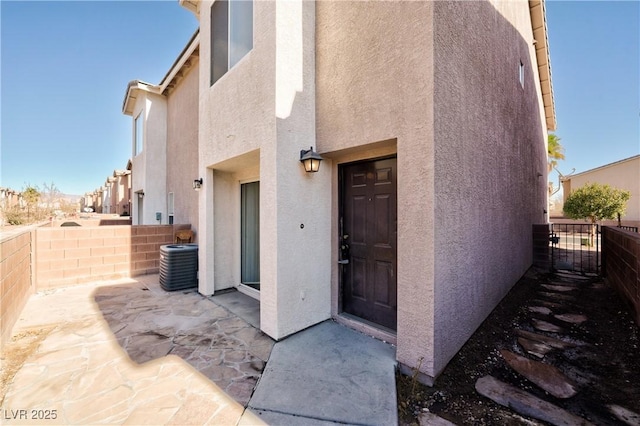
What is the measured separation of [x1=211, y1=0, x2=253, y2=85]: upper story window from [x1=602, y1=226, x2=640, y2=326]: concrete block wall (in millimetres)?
7645

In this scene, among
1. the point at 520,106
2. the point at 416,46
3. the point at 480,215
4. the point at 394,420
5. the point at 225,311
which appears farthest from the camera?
the point at 520,106

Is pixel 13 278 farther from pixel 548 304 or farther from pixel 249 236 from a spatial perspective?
pixel 548 304

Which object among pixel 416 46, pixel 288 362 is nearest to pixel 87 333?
pixel 288 362

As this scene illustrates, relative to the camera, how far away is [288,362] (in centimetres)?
338

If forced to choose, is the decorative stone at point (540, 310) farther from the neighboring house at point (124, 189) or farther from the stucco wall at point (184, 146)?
the neighboring house at point (124, 189)

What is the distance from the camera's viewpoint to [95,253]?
716 cm

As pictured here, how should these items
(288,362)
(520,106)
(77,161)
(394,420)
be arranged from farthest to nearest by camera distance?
1. (77,161)
2. (520,106)
3. (288,362)
4. (394,420)

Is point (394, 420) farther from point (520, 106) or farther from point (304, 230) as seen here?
point (520, 106)

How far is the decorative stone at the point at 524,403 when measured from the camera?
2.49 m

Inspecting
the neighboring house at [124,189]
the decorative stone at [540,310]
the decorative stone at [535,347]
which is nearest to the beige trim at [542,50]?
the decorative stone at [540,310]

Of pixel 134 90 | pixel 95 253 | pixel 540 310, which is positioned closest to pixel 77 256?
pixel 95 253

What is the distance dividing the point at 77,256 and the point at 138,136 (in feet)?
25.3

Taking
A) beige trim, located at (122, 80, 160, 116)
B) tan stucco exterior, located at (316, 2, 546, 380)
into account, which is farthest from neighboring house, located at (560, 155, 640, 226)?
beige trim, located at (122, 80, 160, 116)

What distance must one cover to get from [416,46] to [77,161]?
41.2m
